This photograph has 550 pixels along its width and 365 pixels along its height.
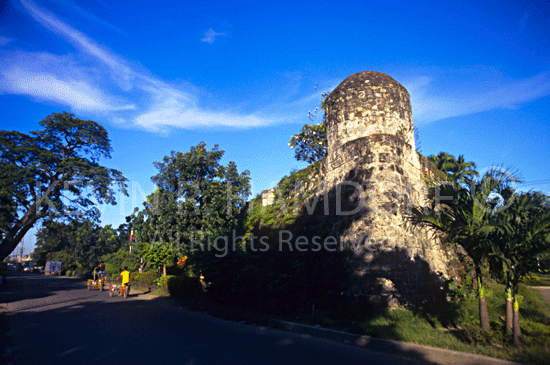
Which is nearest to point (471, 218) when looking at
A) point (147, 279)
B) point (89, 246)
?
point (147, 279)

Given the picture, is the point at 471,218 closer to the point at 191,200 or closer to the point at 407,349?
the point at 407,349

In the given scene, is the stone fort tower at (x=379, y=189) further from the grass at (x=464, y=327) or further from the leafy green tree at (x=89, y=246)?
the leafy green tree at (x=89, y=246)

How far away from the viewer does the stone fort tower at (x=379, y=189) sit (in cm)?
912

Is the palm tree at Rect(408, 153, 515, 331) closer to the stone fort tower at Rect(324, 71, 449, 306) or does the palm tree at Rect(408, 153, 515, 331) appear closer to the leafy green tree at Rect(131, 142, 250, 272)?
the stone fort tower at Rect(324, 71, 449, 306)

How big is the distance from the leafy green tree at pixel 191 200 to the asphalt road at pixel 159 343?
747cm

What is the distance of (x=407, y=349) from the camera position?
19.4ft

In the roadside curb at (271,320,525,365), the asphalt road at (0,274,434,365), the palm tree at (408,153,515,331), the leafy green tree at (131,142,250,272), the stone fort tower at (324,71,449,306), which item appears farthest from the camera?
the leafy green tree at (131,142,250,272)

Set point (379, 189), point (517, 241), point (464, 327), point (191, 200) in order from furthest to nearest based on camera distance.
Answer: point (191, 200)
point (379, 189)
point (464, 327)
point (517, 241)

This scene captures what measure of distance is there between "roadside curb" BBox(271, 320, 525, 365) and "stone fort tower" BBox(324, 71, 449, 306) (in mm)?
2239

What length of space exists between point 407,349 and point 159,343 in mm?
4846

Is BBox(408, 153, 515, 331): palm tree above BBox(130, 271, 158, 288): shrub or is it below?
above

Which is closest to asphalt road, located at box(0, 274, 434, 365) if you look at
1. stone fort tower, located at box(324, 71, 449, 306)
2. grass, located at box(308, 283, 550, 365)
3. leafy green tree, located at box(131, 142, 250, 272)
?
grass, located at box(308, 283, 550, 365)

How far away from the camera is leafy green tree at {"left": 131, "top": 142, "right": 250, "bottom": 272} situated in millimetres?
17469

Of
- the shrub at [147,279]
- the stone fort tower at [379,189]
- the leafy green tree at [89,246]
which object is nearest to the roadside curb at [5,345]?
the stone fort tower at [379,189]
